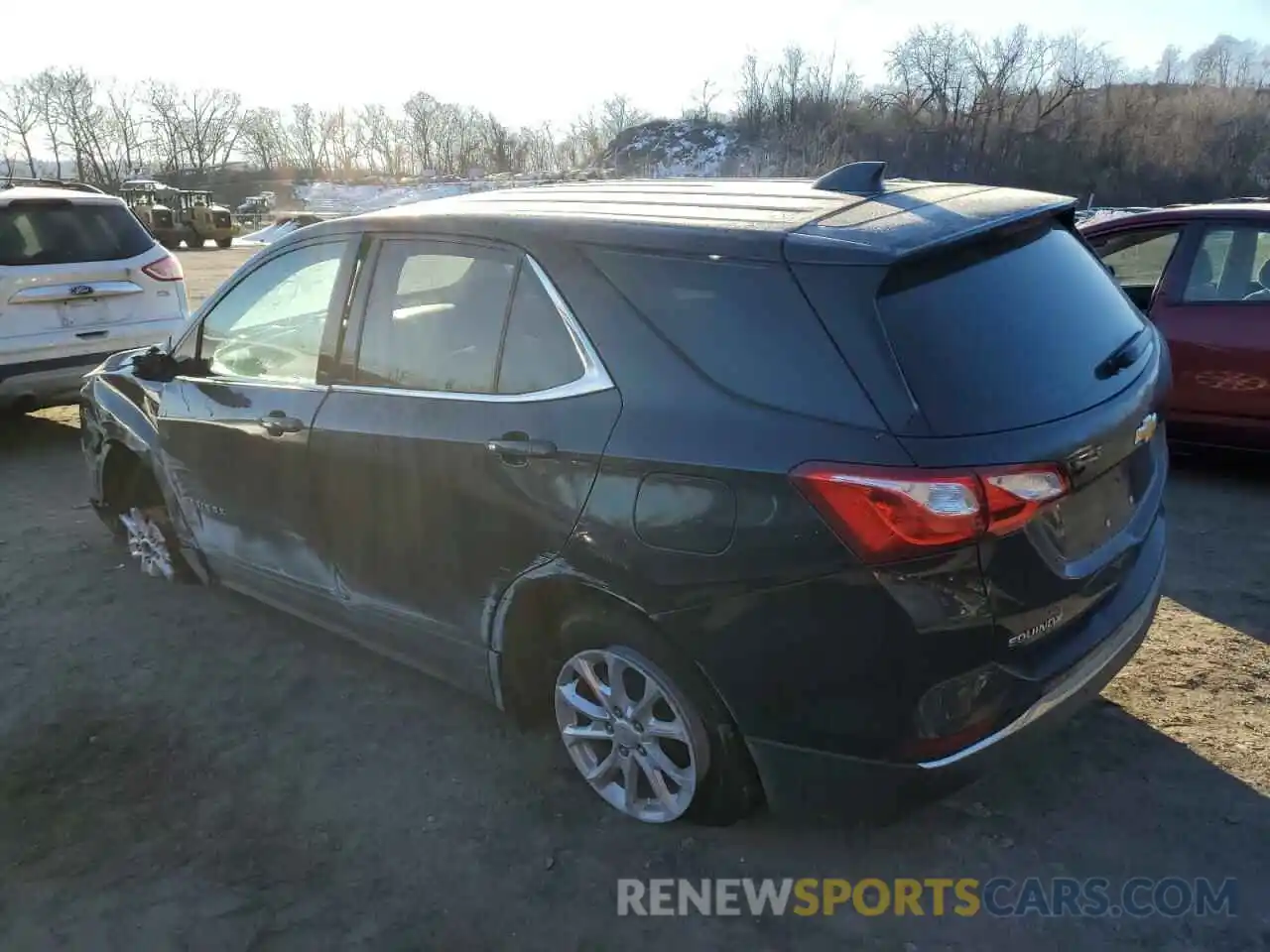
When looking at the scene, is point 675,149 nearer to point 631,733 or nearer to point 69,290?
point 69,290

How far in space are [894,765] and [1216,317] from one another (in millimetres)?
4429

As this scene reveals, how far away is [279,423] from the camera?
346 centimetres

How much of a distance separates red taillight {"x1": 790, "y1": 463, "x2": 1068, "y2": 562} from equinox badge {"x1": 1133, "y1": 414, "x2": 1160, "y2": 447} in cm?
67

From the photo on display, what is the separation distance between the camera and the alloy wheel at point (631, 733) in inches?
104

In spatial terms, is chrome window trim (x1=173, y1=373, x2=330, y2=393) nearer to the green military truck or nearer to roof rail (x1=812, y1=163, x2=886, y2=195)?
roof rail (x1=812, y1=163, x2=886, y2=195)

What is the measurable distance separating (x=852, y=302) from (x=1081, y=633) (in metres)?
1.05

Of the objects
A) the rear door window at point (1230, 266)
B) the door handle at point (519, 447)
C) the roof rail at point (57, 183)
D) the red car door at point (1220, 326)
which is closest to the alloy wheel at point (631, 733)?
the door handle at point (519, 447)

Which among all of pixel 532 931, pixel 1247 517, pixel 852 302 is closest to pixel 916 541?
pixel 852 302

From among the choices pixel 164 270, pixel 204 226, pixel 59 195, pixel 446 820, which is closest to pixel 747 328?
pixel 446 820

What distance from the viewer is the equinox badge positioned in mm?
2625

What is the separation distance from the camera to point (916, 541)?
2.11m

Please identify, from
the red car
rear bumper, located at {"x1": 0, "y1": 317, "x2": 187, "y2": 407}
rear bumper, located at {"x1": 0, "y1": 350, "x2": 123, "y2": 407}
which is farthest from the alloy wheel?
rear bumper, located at {"x1": 0, "y1": 350, "x2": 123, "y2": 407}

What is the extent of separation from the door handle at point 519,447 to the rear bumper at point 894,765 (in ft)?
3.05

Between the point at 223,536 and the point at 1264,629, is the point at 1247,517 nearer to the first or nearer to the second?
the point at 1264,629
